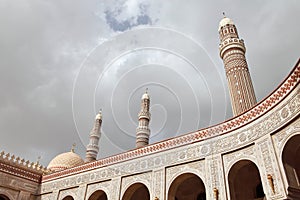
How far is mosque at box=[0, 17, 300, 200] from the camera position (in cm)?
735

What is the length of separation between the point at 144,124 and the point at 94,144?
18.8 feet

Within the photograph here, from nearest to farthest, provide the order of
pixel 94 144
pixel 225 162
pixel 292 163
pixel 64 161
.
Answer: pixel 292 163 → pixel 225 162 → pixel 64 161 → pixel 94 144

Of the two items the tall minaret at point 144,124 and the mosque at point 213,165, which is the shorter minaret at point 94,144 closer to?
the tall minaret at point 144,124

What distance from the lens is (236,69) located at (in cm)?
1677

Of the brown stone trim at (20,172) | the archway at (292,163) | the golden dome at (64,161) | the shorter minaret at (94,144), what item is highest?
the shorter minaret at (94,144)

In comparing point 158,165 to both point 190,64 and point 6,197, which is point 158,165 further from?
point 6,197

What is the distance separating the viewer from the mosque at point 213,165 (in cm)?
735

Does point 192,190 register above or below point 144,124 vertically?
below

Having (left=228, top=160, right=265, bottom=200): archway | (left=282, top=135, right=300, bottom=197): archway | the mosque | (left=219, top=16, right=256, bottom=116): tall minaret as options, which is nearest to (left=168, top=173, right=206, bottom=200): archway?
the mosque

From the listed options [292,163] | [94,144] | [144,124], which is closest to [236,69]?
[144,124]

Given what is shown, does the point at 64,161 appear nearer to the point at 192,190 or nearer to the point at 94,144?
the point at 94,144

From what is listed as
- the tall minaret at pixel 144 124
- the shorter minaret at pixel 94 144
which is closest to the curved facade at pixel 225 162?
the tall minaret at pixel 144 124

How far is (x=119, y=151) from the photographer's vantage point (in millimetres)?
12555

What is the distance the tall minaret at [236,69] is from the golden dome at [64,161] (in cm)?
1429
